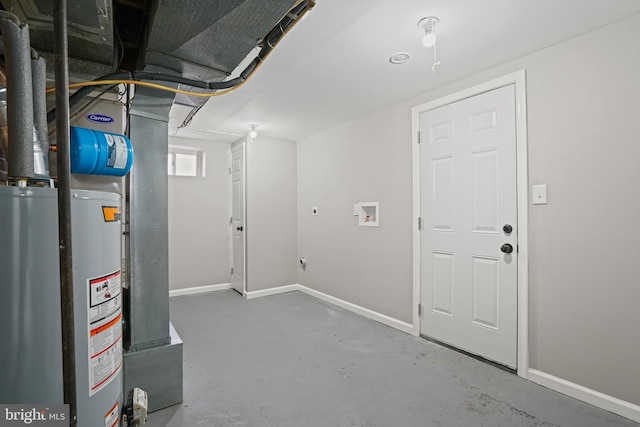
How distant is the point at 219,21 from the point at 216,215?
147 inches

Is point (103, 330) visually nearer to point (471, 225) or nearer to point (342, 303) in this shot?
point (471, 225)

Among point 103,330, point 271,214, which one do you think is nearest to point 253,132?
point 271,214

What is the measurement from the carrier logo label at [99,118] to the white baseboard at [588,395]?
3.14m

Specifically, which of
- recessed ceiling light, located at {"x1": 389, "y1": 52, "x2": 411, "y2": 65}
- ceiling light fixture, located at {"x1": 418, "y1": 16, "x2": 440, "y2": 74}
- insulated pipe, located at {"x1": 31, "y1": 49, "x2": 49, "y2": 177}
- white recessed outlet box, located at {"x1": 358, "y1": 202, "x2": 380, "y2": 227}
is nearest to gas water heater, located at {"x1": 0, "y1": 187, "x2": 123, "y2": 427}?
insulated pipe, located at {"x1": 31, "y1": 49, "x2": 49, "y2": 177}

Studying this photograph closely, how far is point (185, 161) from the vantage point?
4.52 meters

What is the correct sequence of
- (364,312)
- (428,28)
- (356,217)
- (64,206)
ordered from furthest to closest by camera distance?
(356,217) < (364,312) < (428,28) < (64,206)

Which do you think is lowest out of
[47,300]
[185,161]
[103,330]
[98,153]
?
[103,330]

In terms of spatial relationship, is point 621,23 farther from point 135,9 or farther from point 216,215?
point 216,215

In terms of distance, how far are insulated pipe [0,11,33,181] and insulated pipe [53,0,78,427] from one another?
0.19m

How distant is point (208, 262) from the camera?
4605 mm

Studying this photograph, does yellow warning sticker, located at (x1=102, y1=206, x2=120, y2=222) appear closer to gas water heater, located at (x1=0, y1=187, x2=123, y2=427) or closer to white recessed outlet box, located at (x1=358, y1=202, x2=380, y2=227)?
gas water heater, located at (x1=0, y1=187, x2=123, y2=427)

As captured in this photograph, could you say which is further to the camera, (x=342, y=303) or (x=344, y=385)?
(x=342, y=303)

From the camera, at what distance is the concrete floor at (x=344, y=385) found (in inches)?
69.1

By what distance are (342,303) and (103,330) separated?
10.2 ft
